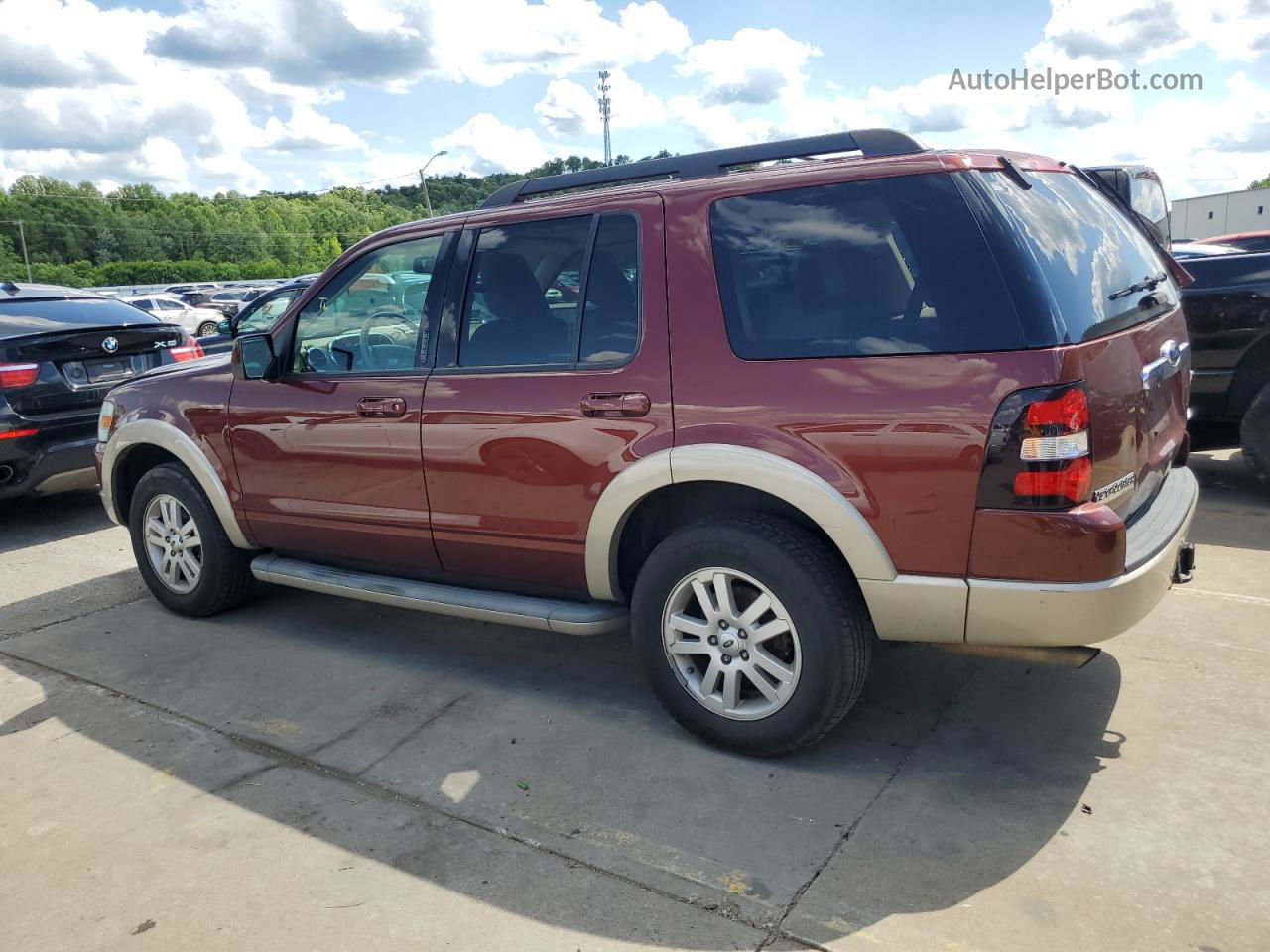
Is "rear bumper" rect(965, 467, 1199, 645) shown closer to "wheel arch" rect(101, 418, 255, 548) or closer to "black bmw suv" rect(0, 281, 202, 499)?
"wheel arch" rect(101, 418, 255, 548)

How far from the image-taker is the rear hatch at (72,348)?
6.71 metres

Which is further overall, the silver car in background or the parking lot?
the silver car in background

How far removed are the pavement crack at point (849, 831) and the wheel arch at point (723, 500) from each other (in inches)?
27.5

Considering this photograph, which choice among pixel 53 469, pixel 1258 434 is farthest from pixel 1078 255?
pixel 53 469

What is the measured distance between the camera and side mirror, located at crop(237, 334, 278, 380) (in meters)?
4.40

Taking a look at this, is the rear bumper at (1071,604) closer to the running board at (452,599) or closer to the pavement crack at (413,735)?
the running board at (452,599)

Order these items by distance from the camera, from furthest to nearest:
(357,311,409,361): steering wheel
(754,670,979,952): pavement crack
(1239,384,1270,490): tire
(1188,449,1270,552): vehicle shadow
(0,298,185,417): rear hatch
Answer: (0,298,185,417): rear hatch → (1239,384,1270,490): tire → (1188,449,1270,552): vehicle shadow → (357,311,409,361): steering wheel → (754,670,979,952): pavement crack

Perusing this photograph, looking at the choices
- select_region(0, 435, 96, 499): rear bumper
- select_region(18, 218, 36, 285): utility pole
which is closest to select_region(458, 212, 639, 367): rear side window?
select_region(0, 435, 96, 499): rear bumper

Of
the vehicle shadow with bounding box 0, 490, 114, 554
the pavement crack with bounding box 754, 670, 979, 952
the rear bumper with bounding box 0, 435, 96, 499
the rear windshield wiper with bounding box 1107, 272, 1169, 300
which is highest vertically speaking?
the rear windshield wiper with bounding box 1107, 272, 1169, 300

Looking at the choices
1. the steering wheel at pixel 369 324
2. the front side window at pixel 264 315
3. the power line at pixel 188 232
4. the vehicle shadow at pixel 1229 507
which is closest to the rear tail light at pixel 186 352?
the steering wheel at pixel 369 324

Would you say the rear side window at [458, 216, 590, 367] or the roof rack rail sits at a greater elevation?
the roof rack rail

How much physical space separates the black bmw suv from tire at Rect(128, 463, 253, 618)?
1986 mm

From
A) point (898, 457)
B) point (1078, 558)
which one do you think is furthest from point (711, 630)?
point (1078, 558)

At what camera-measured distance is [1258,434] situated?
19.4ft
